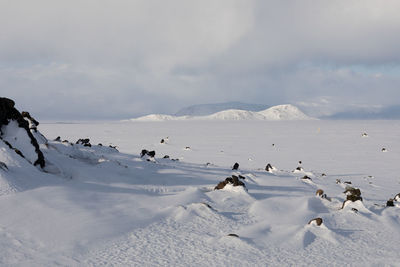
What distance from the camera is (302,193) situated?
9453 mm

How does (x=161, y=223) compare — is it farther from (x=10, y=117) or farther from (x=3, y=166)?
(x=10, y=117)

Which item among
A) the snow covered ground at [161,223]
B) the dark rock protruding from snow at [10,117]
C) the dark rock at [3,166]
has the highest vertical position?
the dark rock protruding from snow at [10,117]

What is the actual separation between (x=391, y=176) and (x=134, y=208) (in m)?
14.1

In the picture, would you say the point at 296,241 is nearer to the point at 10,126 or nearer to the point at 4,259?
the point at 4,259

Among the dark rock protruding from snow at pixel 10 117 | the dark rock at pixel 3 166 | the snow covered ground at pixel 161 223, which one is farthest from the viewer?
the dark rock protruding from snow at pixel 10 117

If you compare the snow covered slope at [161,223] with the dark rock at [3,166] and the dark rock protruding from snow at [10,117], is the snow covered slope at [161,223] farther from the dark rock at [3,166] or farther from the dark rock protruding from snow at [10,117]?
the dark rock protruding from snow at [10,117]

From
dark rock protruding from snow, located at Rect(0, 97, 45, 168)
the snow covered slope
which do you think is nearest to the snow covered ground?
the snow covered slope

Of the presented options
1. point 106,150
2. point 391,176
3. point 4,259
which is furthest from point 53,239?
point 391,176

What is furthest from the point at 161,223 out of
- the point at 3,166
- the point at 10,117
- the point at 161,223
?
the point at 10,117

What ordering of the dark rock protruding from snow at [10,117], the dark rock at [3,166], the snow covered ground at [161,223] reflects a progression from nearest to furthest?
the snow covered ground at [161,223], the dark rock at [3,166], the dark rock protruding from snow at [10,117]

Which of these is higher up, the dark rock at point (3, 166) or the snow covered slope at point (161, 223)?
the dark rock at point (3, 166)

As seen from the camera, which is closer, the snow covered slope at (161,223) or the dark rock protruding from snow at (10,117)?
the snow covered slope at (161,223)

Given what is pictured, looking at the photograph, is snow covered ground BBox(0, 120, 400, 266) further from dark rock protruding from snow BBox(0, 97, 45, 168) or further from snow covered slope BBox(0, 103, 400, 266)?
dark rock protruding from snow BBox(0, 97, 45, 168)

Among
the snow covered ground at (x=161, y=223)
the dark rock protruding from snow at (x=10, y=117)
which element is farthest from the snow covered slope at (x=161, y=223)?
the dark rock protruding from snow at (x=10, y=117)
